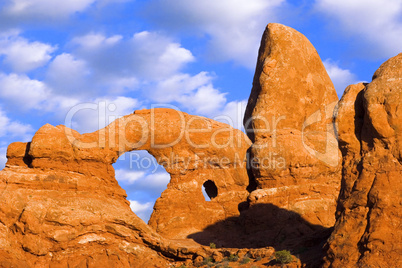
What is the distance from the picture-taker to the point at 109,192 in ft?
81.8

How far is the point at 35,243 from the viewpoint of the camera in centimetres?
Answer: 2236

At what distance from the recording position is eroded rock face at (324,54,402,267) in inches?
644

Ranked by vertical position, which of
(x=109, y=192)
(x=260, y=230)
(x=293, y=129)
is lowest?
(x=260, y=230)

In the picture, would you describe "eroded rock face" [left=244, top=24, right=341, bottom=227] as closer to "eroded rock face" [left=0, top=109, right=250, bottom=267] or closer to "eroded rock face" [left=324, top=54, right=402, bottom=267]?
"eroded rock face" [left=0, top=109, right=250, bottom=267]

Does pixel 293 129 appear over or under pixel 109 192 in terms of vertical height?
over

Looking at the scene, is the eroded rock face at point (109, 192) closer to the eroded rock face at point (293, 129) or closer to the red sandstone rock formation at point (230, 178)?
the red sandstone rock formation at point (230, 178)

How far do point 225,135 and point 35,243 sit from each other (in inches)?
364

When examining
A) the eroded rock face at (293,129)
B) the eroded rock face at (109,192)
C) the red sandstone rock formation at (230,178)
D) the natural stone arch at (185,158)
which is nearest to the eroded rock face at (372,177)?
the red sandstone rock formation at (230,178)

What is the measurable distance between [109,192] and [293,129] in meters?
7.69

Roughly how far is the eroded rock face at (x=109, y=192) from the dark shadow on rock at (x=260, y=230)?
0.55 m

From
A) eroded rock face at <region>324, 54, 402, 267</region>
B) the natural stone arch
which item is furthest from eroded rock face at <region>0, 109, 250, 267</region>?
eroded rock face at <region>324, 54, 402, 267</region>

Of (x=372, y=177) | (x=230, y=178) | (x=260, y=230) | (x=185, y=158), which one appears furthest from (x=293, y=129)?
(x=372, y=177)

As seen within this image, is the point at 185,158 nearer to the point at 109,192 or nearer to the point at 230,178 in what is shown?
the point at 230,178

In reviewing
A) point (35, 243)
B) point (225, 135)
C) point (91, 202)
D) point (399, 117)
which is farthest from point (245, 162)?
point (399, 117)
